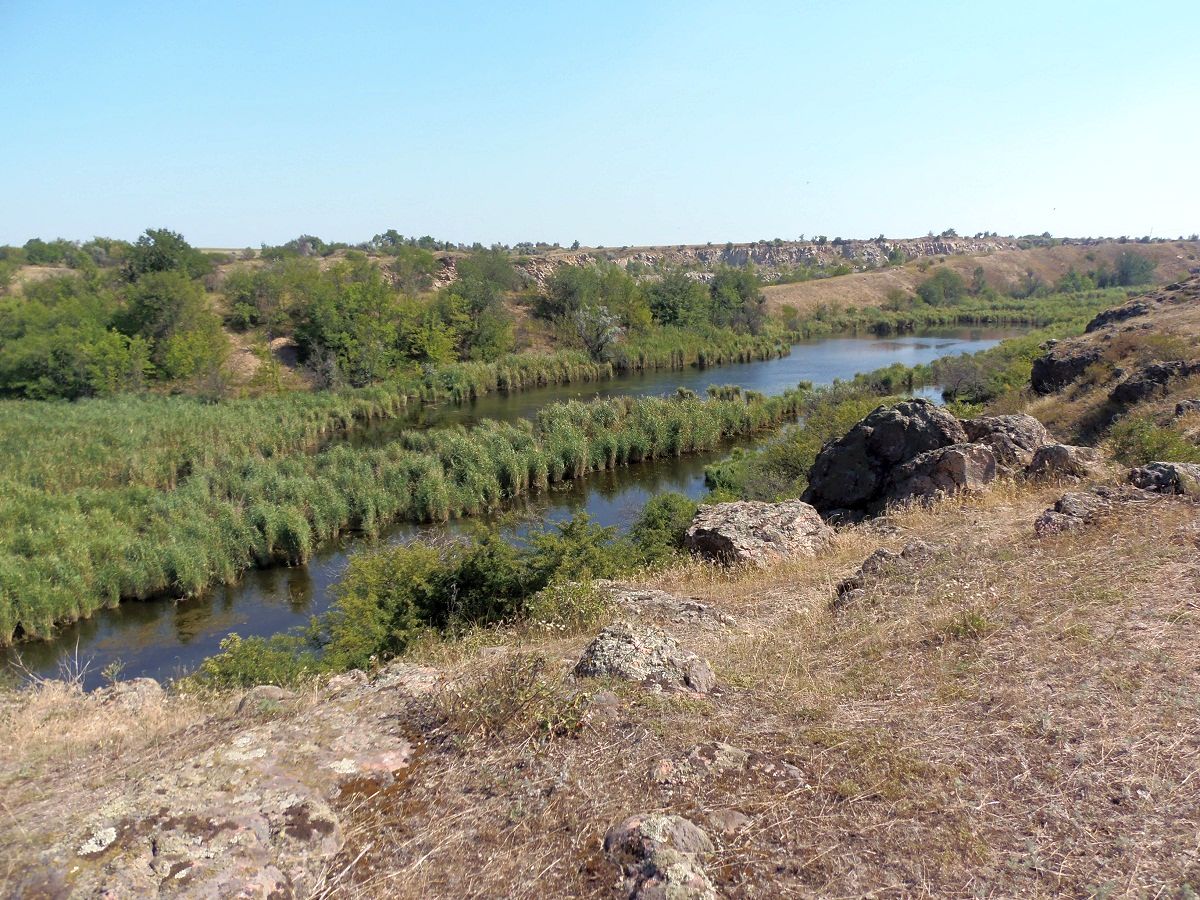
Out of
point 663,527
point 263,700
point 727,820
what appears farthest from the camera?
point 663,527

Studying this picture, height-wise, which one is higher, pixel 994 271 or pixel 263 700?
pixel 994 271

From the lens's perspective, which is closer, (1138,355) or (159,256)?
Result: (1138,355)

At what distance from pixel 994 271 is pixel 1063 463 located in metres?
99.7

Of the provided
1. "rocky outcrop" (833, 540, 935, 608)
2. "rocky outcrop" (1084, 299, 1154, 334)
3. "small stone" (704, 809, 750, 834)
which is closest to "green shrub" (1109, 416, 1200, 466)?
"rocky outcrop" (833, 540, 935, 608)

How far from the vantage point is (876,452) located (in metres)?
13.1

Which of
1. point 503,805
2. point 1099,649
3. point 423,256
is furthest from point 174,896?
point 423,256

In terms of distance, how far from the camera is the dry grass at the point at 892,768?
328 centimetres

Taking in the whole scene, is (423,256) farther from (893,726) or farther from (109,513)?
(893,726)

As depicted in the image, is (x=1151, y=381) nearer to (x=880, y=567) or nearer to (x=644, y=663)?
(x=880, y=567)

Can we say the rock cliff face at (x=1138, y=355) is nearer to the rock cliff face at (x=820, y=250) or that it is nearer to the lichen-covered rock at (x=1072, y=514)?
the lichen-covered rock at (x=1072, y=514)

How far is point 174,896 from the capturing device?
3.11m

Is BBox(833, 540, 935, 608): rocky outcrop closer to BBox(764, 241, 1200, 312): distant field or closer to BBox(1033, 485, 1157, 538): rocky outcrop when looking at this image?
BBox(1033, 485, 1157, 538): rocky outcrop

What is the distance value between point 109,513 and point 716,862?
19.3m

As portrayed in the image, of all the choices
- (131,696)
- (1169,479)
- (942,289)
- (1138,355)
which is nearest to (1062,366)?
(1138,355)
